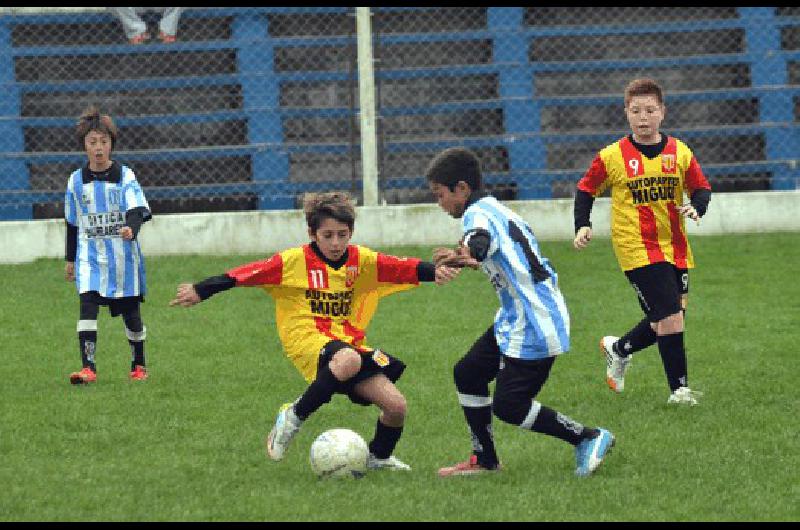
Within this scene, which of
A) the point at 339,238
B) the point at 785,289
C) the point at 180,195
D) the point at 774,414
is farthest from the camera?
the point at 180,195

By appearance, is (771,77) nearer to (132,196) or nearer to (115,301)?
(132,196)

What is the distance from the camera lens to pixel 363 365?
6918 millimetres

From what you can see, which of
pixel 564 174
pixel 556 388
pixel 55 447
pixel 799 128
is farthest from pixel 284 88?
pixel 55 447

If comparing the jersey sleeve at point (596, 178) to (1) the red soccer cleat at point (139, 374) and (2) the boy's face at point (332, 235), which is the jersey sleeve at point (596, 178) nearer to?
(2) the boy's face at point (332, 235)

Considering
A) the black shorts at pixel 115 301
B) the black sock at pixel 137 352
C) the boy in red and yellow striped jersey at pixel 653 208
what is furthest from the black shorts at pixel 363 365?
the black shorts at pixel 115 301

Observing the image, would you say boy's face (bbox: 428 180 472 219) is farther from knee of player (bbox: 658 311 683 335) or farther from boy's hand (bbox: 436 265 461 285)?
knee of player (bbox: 658 311 683 335)

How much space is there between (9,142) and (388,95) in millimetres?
3941

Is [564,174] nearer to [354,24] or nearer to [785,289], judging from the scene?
[354,24]

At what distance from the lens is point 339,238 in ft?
23.1

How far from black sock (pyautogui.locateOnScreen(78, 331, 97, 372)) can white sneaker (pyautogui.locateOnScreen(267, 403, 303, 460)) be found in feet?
8.90

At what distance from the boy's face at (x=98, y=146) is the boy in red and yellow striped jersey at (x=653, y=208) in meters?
3.04

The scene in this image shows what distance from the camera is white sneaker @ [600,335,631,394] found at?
8.70 metres

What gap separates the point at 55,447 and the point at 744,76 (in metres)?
10.6

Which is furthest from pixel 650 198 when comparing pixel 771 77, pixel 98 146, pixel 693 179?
pixel 771 77
